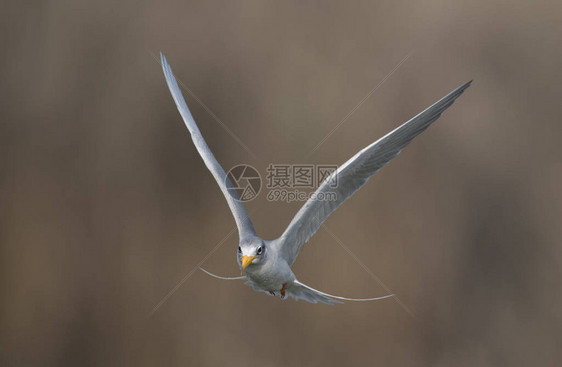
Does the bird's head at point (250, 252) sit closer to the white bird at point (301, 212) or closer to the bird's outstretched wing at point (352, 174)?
the white bird at point (301, 212)

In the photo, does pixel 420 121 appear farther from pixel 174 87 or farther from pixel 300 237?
pixel 174 87

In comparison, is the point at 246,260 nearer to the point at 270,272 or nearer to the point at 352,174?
the point at 270,272

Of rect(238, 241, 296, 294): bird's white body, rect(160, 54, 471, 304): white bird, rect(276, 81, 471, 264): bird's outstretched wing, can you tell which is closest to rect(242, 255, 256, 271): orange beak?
rect(160, 54, 471, 304): white bird

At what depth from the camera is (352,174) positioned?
2.78m

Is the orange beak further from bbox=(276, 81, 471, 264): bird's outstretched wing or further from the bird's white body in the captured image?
bbox=(276, 81, 471, 264): bird's outstretched wing

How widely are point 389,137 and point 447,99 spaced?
0.91 feet

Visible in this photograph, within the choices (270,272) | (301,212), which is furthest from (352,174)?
(270,272)

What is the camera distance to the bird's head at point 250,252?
245cm

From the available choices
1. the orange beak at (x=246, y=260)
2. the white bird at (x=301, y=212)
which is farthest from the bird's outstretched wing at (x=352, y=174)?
the orange beak at (x=246, y=260)

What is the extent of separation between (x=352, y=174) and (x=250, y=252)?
0.60 metres

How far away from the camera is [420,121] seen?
264 cm

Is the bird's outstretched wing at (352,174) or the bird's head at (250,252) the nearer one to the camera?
the bird's head at (250,252)

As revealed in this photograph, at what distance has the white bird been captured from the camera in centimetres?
257

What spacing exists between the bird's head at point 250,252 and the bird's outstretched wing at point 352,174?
262 millimetres
